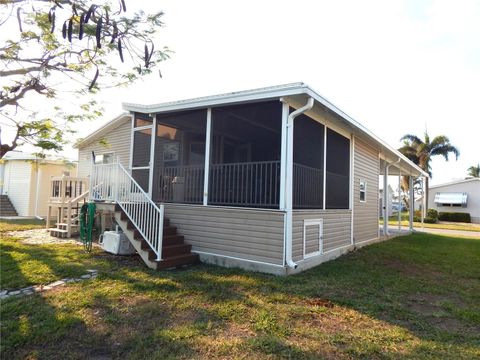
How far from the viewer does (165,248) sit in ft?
20.7

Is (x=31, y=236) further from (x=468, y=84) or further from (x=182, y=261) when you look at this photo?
(x=468, y=84)

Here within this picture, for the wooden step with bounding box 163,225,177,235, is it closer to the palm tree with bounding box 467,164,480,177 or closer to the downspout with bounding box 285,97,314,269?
the downspout with bounding box 285,97,314,269

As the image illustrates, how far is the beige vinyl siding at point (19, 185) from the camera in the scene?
56.3 feet

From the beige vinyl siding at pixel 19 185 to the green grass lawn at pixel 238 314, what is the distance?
12401 mm

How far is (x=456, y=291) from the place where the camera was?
A: 539cm

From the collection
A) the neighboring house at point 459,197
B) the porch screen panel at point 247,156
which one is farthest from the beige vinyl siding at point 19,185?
the neighboring house at point 459,197

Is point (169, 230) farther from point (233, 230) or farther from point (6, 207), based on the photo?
point (6, 207)

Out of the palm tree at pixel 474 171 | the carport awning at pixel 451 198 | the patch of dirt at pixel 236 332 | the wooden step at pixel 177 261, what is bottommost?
the patch of dirt at pixel 236 332

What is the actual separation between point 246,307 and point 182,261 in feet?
8.16

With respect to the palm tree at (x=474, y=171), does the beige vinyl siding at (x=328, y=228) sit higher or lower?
lower

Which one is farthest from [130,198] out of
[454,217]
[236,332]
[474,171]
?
[474,171]

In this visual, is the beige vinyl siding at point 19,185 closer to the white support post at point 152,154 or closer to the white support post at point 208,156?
the white support post at point 152,154

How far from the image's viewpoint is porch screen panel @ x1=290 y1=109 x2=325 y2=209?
6781mm

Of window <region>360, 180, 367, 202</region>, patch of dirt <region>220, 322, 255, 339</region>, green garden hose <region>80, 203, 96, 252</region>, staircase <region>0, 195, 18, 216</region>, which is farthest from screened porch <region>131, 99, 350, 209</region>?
staircase <region>0, 195, 18, 216</region>
